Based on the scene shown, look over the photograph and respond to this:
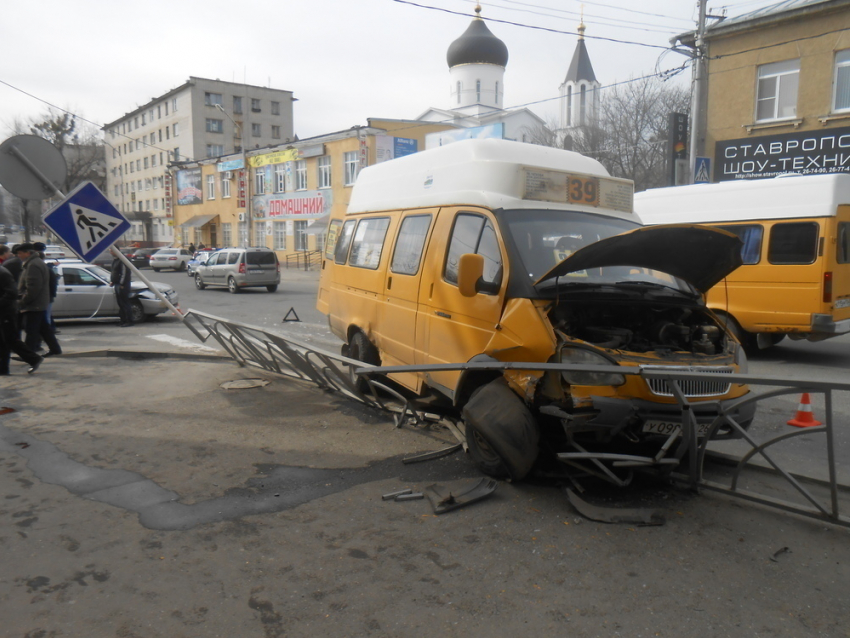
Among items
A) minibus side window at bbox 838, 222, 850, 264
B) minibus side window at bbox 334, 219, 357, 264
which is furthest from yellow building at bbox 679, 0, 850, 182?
minibus side window at bbox 334, 219, 357, 264

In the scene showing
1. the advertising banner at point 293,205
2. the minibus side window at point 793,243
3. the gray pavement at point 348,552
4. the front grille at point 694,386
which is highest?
the advertising banner at point 293,205

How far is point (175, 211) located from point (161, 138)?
52.2 ft

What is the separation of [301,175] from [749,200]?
1396 inches

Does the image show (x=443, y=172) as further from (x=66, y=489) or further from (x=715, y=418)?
(x=66, y=489)

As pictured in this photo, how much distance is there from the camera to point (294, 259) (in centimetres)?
4200

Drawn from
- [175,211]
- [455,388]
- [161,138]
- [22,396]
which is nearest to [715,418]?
[455,388]

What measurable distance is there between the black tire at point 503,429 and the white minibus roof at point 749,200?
7.33m

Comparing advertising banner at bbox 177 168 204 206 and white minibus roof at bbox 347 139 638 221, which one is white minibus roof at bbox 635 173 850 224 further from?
advertising banner at bbox 177 168 204 206

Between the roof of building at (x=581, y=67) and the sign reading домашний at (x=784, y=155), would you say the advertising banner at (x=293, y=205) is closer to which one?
the sign reading домашний at (x=784, y=155)

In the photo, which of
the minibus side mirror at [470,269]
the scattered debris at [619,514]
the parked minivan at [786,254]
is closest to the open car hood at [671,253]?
the minibus side mirror at [470,269]

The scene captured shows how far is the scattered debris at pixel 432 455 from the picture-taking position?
5.02 meters

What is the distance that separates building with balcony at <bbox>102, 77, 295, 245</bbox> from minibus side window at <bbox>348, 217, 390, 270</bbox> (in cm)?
5680

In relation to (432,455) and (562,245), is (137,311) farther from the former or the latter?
(562,245)

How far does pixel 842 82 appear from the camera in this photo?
741 inches
